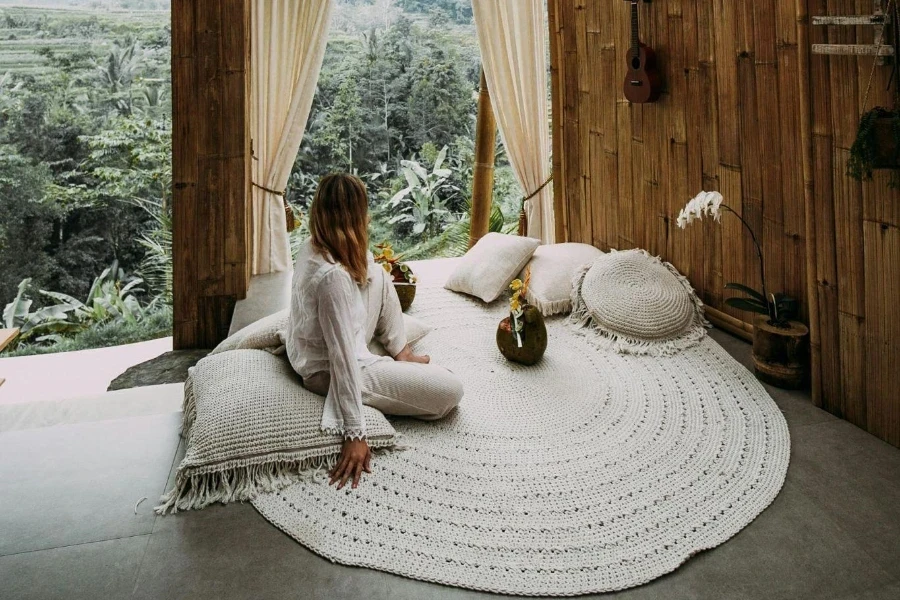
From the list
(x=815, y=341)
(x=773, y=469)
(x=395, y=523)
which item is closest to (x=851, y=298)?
(x=815, y=341)

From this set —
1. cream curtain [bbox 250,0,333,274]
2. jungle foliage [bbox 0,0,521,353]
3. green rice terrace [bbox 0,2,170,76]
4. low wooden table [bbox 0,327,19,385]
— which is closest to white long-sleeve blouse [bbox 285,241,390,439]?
cream curtain [bbox 250,0,333,274]

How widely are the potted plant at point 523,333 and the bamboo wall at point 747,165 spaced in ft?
2.82

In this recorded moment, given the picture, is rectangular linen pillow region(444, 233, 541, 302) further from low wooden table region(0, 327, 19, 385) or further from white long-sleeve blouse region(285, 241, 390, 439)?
low wooden table region(0, 327, 19, 385)

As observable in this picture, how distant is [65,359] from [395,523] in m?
3.40

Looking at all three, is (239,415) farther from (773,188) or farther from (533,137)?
(533,137)

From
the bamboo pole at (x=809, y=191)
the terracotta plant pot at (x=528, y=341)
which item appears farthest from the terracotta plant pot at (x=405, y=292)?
the bamboo pole at (x=809, y=191)

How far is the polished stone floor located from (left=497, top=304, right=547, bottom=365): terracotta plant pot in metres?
1.01

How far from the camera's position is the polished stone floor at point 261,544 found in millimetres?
1643

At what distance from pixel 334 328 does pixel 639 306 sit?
1521 mm

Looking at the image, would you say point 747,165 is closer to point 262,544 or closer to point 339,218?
point 339,218

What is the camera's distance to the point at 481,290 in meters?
3.70

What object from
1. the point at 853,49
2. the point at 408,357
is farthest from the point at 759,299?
the point at 408,357

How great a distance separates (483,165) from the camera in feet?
15.7

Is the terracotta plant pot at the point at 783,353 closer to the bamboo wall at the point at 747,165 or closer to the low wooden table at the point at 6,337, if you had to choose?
the bamboo wall at the point at 747,165
